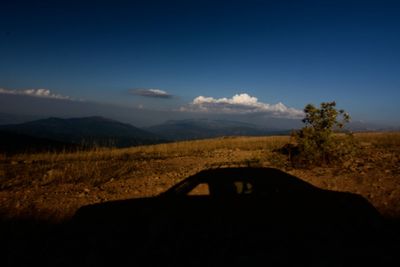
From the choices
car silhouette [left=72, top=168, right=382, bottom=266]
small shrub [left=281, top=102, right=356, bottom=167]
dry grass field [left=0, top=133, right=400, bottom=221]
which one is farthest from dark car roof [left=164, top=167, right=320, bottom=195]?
small shrub [left=281, top=102, right=356, bottom=167]

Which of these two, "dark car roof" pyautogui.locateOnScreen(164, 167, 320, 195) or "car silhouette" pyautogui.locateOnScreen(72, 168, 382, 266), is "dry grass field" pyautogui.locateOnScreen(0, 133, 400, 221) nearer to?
"car silhouette" pyautogui.locateOnScreen(72, 168, 382, 266)

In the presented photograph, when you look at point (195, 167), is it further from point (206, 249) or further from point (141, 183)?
point (206, 249)

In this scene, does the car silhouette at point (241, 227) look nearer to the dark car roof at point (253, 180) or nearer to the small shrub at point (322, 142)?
the dark car roof at point (253, 180)

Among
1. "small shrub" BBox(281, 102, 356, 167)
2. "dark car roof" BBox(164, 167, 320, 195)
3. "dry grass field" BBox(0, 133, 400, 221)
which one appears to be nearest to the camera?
"dark car roof" BBox(164, 167, 320, 195)

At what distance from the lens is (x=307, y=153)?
30.9 ft

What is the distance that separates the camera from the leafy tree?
30.6 ft

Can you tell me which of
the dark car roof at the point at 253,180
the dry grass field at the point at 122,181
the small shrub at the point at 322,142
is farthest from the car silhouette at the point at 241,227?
the small shrub at the point at 322,142

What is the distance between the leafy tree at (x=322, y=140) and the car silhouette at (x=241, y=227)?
6.18 meters

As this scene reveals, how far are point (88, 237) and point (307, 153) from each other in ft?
27.3

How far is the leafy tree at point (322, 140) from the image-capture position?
30.6 ft

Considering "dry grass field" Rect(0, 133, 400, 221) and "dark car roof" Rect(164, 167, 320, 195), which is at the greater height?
"dark car roof" Rect(164, 167, 320, 195)

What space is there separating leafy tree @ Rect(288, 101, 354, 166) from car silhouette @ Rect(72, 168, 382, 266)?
6.18 meters

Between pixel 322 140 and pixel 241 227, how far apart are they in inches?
314

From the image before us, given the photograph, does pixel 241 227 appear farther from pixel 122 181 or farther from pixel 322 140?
pixel 322 140
